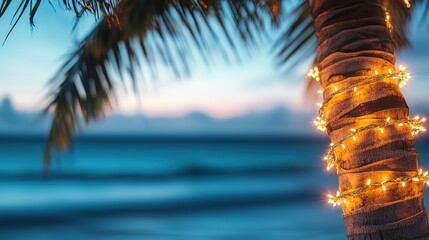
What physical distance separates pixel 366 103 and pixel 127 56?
2.16 m

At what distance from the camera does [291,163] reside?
15617 millimetres

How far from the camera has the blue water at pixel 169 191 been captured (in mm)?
9320

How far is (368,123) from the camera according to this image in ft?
5.93

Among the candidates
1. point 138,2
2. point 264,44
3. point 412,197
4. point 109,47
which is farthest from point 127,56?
point 412,197

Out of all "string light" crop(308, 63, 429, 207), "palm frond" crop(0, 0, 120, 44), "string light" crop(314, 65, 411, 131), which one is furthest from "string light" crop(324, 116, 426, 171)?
"palm frond" crop(0, 0, 120, 44)

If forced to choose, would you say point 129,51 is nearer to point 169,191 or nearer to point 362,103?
point 362,103

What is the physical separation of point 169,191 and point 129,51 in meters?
9.84

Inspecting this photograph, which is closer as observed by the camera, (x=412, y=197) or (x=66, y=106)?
(x=412, y=197)

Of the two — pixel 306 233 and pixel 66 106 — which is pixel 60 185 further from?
pixel 66 106

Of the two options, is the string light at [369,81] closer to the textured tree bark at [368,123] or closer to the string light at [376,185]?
the textured tree bark at [368,123]

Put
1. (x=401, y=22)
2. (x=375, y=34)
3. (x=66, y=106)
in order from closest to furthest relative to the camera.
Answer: (x=375, y=34) < (x=401, y=22) < (x=66, y=106)

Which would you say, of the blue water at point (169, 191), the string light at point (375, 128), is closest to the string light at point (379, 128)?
the string light at point (375, 128)

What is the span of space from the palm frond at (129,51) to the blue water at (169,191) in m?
4.48

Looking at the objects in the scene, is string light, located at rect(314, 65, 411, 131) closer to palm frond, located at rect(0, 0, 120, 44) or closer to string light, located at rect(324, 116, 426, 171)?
string light, located at rect(324, 116, 426, 171)
